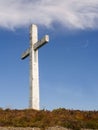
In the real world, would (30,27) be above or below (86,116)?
above

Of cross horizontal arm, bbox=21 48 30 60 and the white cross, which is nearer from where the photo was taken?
the white cross

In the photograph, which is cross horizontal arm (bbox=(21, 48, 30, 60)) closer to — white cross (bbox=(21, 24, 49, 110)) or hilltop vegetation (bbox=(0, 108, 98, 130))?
white cross (bbox=(21, 24, 49, 110))

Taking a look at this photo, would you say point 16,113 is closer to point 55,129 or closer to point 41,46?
point 55,129

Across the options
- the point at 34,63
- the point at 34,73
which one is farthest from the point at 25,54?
the point at 34,73

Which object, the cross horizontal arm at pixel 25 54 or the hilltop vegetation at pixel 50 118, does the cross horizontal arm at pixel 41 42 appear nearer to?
the cross horizontal arm at pixel 25 54

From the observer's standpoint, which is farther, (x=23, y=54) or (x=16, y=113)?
(x=23, y=54)

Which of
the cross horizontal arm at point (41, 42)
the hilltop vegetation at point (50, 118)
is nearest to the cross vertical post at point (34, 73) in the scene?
the cross horizontal arm at point (41, 42)

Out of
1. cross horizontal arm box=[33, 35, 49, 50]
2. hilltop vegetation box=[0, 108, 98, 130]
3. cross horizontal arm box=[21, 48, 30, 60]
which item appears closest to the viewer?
hilltop vegetation box=[0, 108, 98, 130]

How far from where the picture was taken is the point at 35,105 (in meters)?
16.3

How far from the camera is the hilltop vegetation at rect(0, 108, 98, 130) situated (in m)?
11.3

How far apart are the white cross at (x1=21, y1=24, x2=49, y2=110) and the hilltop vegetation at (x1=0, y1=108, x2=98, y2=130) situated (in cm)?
317

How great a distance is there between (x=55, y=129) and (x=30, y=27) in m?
7.44

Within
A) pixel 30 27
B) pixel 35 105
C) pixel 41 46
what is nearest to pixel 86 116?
pixel 35 105

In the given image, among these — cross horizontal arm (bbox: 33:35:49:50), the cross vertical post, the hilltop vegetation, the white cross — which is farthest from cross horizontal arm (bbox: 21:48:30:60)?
the hilltop vegetation
